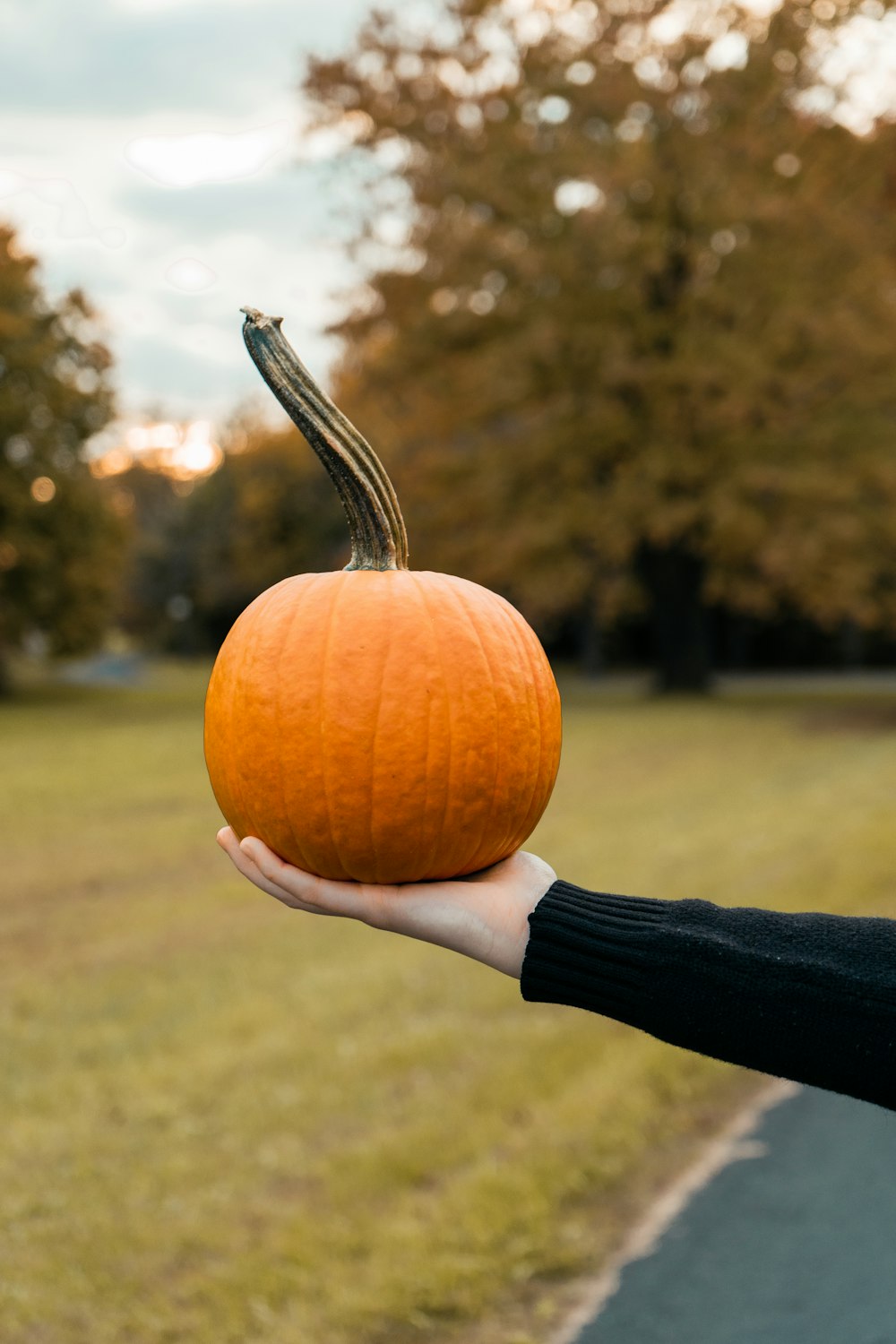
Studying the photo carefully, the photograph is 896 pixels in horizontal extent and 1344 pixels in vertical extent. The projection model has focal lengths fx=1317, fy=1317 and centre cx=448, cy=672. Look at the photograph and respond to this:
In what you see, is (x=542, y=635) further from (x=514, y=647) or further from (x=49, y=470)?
(x=514, y=647)

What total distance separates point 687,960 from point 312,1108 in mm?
3493

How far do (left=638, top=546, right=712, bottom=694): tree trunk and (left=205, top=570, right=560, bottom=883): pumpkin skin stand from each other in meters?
25.2

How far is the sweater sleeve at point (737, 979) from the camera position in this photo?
1815 mm

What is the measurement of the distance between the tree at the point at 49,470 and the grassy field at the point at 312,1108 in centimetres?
2300

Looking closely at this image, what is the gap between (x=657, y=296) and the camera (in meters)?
24.7

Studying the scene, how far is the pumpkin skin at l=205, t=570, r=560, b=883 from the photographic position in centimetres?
212

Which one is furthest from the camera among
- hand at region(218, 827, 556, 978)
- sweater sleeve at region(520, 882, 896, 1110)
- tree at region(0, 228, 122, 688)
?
tree at region(0, 228, 122, 688)

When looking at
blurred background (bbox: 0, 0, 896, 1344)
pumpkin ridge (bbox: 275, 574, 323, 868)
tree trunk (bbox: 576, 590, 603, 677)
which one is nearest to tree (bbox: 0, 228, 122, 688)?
blurred background (bbox: 0, 0, 896, 1344)

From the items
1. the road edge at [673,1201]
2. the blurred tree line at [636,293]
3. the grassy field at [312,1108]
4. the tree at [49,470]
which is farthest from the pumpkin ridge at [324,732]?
the tree at [49,470]

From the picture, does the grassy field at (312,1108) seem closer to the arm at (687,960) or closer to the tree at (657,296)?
the arm at (687,960)

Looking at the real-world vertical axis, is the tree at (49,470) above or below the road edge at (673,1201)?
above

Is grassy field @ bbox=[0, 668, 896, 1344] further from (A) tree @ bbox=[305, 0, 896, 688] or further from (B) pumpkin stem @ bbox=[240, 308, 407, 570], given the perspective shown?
(A) tree @ bbox=[305, 0, 896, 688]

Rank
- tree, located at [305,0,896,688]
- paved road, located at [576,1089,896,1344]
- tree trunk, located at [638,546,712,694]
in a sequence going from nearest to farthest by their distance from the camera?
paved road, located at [576,1089,896,1344] < tree, located at [305,0,896,688] < tree trunk, located at [638,546,712,694]

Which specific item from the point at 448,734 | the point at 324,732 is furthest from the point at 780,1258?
the point at 324,732
